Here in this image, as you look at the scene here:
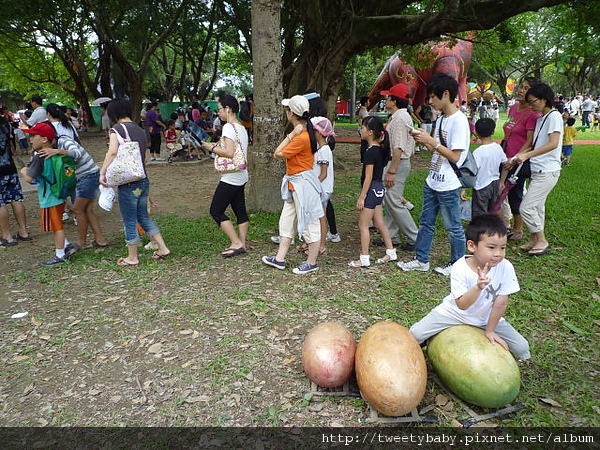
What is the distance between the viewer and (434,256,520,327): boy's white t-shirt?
2.98 metres

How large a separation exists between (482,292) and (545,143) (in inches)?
123

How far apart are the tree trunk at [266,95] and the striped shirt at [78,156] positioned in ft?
8.33

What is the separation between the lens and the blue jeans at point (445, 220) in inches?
184

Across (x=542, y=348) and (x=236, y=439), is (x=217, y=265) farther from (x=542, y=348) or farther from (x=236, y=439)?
(x=542, y=348)

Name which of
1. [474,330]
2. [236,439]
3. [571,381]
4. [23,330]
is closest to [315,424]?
[236,439]

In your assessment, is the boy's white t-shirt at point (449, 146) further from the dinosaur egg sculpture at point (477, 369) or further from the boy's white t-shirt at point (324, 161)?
Result: the dinosaur egg sculpture at point (477, 369)

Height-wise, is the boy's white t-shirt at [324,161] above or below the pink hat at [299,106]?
below

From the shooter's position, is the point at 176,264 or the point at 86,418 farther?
the point at 176,264

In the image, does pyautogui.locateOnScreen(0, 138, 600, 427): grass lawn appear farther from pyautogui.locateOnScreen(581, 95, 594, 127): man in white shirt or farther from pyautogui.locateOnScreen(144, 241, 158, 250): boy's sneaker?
pyautogui.locateOnScreen(581, 95, 594, 127): man in white shirt

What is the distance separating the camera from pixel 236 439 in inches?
108

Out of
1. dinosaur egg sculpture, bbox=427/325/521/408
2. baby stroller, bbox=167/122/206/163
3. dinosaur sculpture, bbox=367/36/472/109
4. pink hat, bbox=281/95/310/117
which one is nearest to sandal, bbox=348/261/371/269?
pink hat, bbox=281/95/310/117

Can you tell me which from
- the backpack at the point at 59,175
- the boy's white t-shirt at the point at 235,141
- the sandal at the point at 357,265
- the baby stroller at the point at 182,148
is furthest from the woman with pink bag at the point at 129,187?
the baby stroller at the point at 182,148

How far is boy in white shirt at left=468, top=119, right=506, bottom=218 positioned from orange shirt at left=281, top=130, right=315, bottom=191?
6.85 ft

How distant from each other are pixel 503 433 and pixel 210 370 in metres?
2.11
